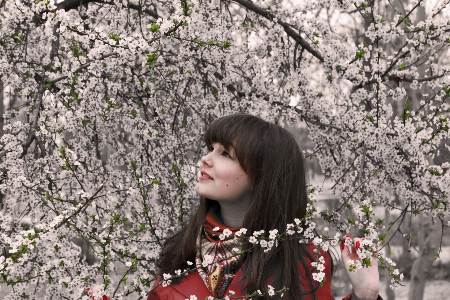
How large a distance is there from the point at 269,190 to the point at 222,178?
18 centimetres

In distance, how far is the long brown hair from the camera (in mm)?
2115

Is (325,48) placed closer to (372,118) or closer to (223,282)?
(372,118)

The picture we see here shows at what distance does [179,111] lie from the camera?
4.03m

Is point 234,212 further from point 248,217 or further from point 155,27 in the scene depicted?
point 155,27

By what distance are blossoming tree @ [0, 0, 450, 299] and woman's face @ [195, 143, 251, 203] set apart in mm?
817

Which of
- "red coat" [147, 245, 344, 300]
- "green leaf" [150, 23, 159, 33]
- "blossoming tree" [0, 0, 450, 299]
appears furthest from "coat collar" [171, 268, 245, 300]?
"green leaf" [150, 23, 159, 33]

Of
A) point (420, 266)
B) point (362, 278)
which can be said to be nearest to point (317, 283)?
point (362, 278)

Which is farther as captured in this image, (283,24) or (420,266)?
(420,266)

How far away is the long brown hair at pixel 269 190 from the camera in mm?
2115

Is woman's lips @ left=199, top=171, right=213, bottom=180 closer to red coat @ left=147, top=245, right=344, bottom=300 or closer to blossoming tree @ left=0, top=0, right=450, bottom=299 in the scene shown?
red coat @ left=147, top=245, right=344, bottom=300

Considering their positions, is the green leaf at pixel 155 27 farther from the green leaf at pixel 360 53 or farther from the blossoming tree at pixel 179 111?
the green leaf at pixel 360 53

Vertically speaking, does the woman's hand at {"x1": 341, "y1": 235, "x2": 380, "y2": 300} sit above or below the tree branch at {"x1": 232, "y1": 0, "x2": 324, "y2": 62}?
below

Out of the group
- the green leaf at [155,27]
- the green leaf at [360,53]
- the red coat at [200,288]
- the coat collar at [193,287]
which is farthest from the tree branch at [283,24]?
the coat collar at [193,287]

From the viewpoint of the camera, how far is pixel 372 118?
3395mm
